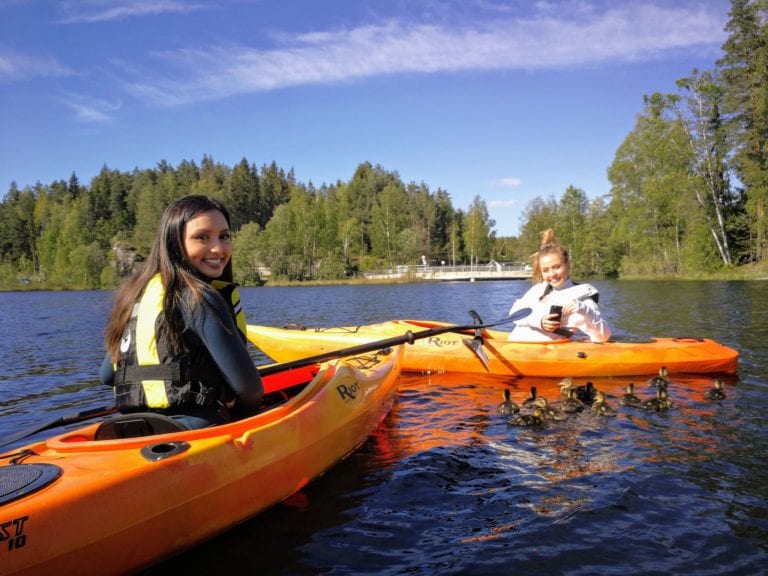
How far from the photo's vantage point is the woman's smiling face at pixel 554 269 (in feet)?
26.7

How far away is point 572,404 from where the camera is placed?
659cm

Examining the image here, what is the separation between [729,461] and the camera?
493cm

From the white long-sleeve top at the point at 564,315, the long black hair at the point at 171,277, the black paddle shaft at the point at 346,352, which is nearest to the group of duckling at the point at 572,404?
the black paddle shaft at the point at 346,352

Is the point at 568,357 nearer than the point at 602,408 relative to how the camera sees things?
No

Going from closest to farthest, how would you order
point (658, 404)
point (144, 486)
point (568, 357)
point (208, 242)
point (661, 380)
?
point (144, 486) < point (208, 242) < point (658, 404) < point (661, 380) < point (568, 357)

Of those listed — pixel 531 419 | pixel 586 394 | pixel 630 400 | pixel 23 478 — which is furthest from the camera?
pixel 586 394

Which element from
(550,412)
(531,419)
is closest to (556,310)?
(550,412)

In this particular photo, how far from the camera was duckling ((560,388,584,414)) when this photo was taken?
6539mm

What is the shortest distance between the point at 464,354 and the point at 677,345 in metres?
3.39

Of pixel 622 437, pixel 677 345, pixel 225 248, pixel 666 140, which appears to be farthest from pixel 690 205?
pixel 225 248

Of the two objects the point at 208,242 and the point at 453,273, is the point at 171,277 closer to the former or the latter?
the point at 208,242

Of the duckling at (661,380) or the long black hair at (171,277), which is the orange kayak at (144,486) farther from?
the duckling at (661,380)

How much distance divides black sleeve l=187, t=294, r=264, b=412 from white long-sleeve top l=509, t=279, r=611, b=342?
591cm

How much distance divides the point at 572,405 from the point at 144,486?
500 centimetres
